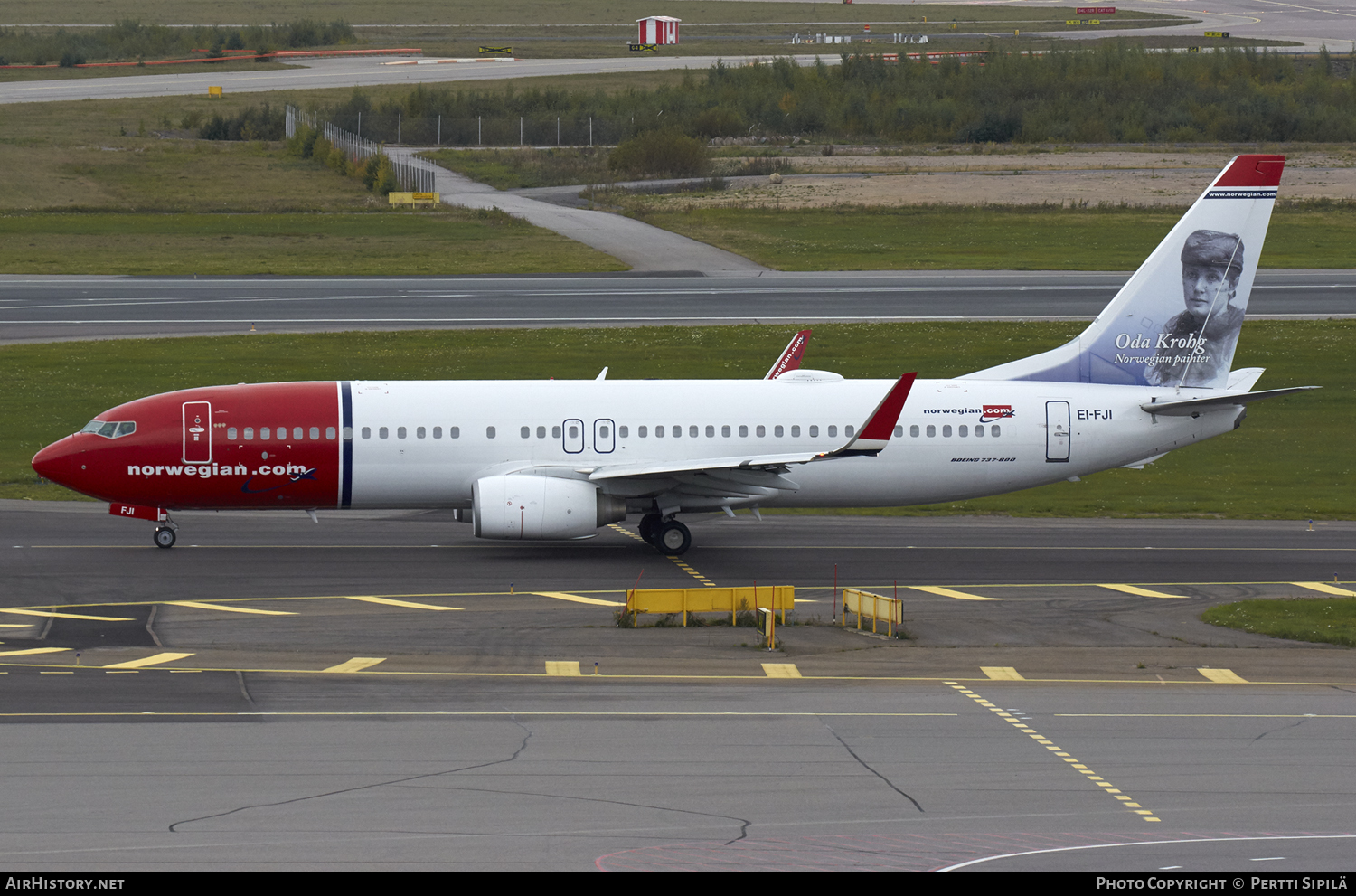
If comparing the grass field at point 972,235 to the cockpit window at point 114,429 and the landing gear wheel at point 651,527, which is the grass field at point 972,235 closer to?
the landing gear wheel at point 651,527

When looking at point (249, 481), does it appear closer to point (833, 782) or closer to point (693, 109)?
point (833, 782)

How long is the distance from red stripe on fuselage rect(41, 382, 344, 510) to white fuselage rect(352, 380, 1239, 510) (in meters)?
1.06

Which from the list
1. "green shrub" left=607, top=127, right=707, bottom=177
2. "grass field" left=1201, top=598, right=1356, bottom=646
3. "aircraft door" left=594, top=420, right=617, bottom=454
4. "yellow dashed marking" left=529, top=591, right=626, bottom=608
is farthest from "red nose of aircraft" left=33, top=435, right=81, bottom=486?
"green shrub" left=607, top=127, right=707, bottom=177

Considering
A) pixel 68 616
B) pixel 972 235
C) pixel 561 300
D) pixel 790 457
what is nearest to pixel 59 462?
pixel 68 616

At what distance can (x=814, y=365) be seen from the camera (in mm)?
62938

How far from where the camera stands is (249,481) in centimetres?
3809

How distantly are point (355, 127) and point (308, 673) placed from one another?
123 metres

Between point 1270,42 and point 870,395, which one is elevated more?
point 1270,42

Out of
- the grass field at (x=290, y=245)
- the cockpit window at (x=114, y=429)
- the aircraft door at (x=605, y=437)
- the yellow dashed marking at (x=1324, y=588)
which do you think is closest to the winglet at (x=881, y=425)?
the aircraft door at (x=605, y=437)

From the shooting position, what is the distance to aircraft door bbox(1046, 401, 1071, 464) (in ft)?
130

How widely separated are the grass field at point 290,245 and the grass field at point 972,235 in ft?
38.2

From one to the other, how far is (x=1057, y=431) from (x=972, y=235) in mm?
61395

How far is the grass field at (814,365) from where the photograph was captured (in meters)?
47.4
